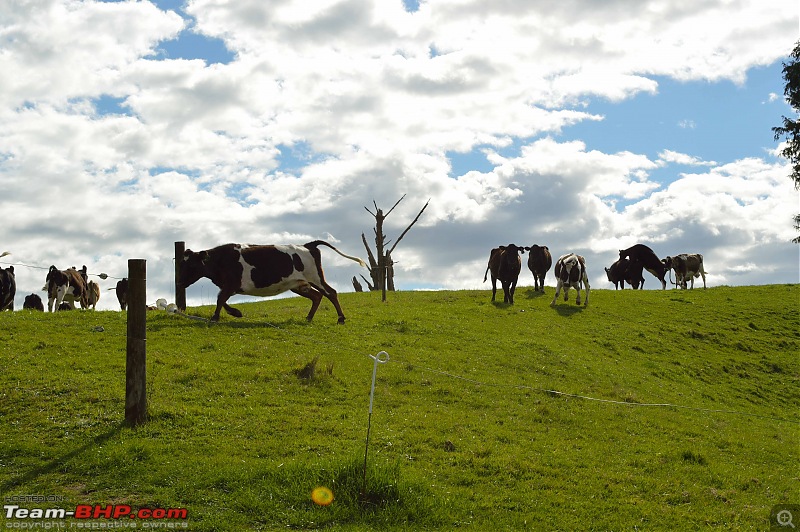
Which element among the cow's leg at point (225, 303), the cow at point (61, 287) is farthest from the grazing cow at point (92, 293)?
the cow's leg at point (225, 303)

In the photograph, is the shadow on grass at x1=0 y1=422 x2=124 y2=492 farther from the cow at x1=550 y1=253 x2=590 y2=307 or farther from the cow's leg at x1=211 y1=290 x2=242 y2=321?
the cow at x1=550 y1=253 x2=590 y2=307

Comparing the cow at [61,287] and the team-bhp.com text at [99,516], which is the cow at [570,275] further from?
the team-bhp.com text at [99,516]

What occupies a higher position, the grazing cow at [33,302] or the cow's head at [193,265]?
the cow's head at [193,265]

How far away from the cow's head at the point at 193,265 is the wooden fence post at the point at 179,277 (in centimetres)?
15

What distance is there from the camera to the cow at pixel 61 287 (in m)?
31.1

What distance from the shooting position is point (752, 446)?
53.8 ft

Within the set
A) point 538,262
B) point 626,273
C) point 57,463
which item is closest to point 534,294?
point 538,262

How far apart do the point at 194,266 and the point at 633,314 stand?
1867 centimetres

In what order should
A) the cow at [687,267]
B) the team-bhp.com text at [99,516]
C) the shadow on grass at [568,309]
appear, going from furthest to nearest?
the cow at [687,267]
the shadow on grass at [568,309]
the team-bhp.com text at [99,516]

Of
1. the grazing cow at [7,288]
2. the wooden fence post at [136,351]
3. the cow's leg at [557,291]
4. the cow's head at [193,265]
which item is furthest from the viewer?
the cow's leg at [557,291]

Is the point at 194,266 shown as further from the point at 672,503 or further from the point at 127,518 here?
the point at 672,503

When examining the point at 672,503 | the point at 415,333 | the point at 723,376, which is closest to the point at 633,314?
the point at 723,376

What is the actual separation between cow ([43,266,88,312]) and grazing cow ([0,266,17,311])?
2798 millimetres

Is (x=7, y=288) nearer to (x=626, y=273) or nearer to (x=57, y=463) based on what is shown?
(x=57, y=463)
